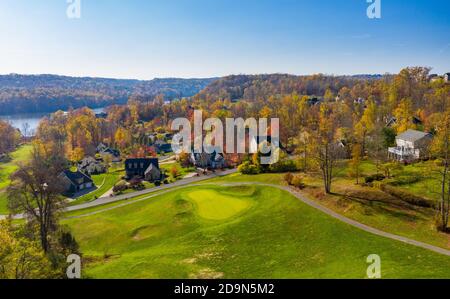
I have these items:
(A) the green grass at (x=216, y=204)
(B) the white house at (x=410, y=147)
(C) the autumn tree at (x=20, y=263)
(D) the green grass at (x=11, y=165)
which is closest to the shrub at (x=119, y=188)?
(A) the green grass at (x=216, y=204)

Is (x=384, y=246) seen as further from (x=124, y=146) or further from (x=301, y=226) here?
(x=124, y=146)

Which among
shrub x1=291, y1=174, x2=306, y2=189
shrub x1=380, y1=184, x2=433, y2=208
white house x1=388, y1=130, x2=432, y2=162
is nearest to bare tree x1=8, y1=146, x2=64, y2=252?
shrub x1=291, y1=174, x2=306, y2=189

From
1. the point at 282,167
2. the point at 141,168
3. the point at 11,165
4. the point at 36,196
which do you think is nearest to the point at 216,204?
the point at 36,196

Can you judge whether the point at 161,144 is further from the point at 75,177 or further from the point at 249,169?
the point at 249,169

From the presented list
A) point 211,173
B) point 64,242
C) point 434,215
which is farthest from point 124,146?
point 434,215

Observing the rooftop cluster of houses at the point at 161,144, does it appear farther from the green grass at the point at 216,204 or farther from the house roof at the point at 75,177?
the green grass at the point at 216,204

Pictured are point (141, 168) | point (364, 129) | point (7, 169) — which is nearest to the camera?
point (364, 129)
